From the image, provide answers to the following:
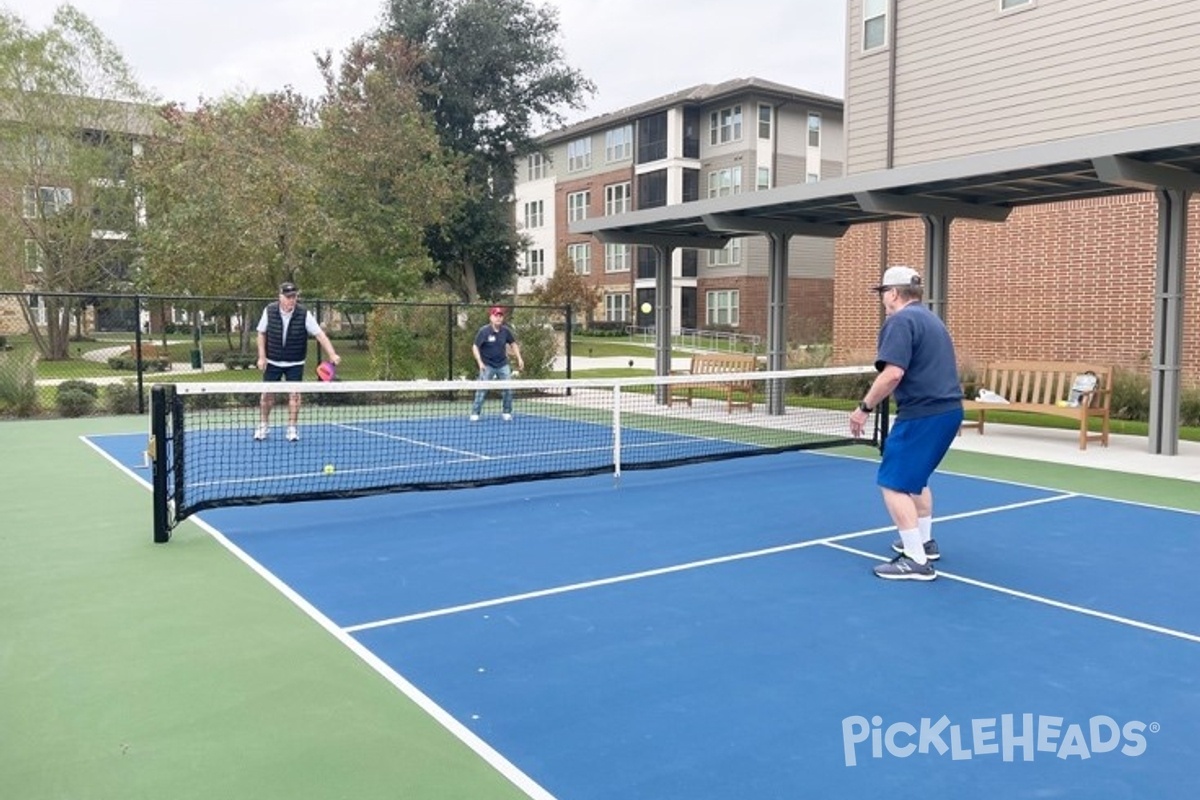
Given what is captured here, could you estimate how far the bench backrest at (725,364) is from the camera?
1789 centimetres

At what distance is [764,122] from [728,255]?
647cm

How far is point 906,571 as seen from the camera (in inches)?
246

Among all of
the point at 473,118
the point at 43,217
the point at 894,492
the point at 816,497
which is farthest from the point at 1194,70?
the point at 43,217

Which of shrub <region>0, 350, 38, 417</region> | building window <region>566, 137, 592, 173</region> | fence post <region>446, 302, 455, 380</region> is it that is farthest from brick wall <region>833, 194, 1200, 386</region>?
building window <region>566, 137, 592, 173</region>

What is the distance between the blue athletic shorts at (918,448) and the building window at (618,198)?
45.5m

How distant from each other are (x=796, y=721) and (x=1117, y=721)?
1.33 meters

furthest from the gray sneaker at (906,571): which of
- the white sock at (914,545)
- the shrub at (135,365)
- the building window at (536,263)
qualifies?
the building window at (536,263)

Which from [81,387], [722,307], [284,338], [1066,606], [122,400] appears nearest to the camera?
[1066,606]

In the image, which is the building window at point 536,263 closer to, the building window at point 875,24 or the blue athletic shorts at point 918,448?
the building window at point 875,24

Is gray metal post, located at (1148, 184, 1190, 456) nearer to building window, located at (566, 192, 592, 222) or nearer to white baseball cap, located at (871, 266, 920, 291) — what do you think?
white baseball cap, located at (871, 266, 920, 291)

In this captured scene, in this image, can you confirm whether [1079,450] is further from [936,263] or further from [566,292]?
[566,292]

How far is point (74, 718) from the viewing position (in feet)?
13.4

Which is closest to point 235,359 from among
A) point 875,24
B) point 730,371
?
point 730,371

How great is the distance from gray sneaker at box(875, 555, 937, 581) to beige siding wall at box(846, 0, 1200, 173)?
12.1 metres
